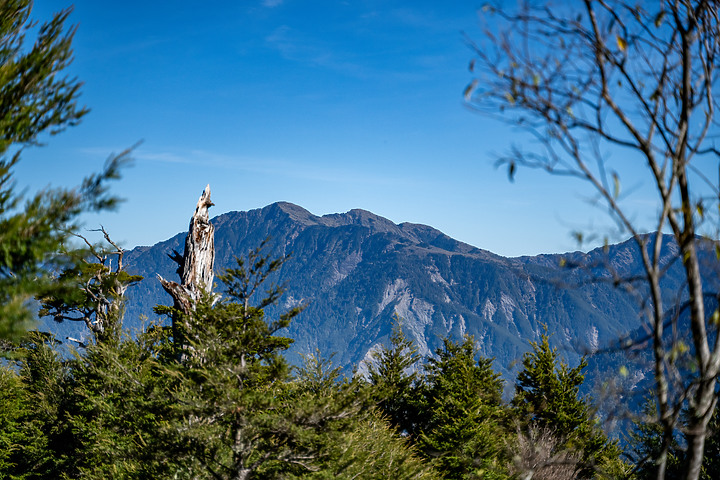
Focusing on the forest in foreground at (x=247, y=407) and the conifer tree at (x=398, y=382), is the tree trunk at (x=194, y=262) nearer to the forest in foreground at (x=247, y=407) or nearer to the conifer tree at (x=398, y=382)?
the forest in foreground at (x=247, y=407)

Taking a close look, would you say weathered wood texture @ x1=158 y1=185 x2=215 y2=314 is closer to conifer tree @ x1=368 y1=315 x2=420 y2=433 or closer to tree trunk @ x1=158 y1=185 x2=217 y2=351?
tree trunk @ x1=158 y1=185 x2=217 y2=351

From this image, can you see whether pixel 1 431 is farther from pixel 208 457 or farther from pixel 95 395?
pixel 208 457

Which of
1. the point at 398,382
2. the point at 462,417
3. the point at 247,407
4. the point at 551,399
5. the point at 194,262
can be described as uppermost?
the point at 194,262

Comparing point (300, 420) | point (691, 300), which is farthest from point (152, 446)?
point (691, 300)

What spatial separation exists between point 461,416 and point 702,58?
19925mm

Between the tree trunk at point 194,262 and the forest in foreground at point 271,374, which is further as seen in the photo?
the tree trunk at point 194,262

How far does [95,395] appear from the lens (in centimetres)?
2159

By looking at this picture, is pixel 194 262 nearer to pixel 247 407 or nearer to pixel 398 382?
pixel 247 407

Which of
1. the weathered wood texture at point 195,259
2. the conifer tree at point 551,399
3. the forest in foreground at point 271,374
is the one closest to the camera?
the forest in foreground at point 271,374

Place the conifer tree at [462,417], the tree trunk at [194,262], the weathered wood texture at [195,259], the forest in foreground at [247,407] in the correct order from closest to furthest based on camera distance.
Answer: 1. the forest in foreground at [247,407]
2. the tree trunk at [194,262]
3. the weathered wood texture at [195,259]
4. the conifer tree at [462,417]

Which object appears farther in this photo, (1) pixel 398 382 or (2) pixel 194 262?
(1) pixel 398 382

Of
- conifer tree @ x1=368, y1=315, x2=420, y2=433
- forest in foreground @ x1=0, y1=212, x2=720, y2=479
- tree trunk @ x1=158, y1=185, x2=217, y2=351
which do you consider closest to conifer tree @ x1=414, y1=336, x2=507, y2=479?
forest in foreground @ x1=0, y1=212, x2=720, y2=479

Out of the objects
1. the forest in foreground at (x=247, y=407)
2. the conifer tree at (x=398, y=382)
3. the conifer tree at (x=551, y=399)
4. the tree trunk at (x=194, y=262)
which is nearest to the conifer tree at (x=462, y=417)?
the forest in foreground at (x=247, y=407)

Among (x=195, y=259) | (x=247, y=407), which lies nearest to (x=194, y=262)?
(x=195, y=259)
